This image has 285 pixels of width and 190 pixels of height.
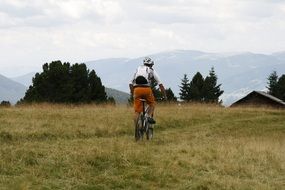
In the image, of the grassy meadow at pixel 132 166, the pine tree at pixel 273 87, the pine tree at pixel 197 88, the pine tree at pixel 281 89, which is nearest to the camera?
the grassy meadow at pixel 132 166

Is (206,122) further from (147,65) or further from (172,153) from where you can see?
(172,153)

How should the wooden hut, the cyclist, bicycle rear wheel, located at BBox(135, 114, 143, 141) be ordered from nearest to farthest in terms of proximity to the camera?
the cyclist → bicycle rear wheel, located at BBox(135, 114, 143, 141) → the wooden hut

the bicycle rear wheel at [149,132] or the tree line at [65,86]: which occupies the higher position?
the tree line at [65,86]

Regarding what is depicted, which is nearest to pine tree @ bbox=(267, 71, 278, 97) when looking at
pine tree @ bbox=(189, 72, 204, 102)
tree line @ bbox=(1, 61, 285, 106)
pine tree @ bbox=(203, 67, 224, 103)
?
pine tree @ bbox=(203, 67, 224, 103)

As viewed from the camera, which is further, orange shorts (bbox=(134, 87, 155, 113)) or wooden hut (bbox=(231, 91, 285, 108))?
wooden hut (bbox=(231, 91, 285, 108))

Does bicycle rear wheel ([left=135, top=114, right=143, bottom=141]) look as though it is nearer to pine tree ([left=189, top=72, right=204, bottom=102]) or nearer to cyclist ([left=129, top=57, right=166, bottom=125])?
cyclist ([left=129, top=57, right=166, bottom=125])

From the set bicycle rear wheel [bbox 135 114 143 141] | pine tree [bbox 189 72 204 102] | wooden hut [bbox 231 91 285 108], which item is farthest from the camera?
pine tree [bbox 189 72 204 102]

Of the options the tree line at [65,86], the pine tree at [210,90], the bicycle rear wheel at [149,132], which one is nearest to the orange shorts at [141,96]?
the bicycle rear wheel at [149,132]

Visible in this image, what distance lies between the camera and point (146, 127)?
49.2ft

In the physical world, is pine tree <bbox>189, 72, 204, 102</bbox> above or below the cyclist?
above

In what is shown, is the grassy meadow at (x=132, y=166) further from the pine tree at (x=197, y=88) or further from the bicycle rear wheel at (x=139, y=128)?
the pine tree at (x=197, y=88)

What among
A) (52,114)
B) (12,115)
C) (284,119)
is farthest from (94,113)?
(284,119)

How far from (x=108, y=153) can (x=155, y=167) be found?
3.94 ft

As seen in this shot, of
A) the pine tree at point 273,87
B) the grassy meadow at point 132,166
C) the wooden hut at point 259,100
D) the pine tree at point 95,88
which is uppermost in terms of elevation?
the pine tree at point 273,87
